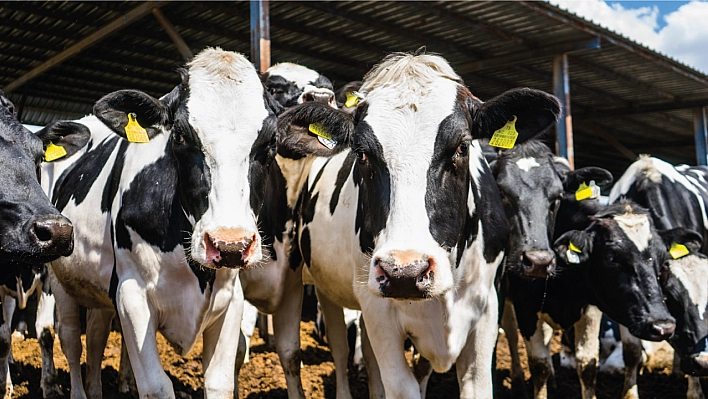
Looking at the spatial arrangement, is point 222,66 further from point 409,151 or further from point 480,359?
point 480,359

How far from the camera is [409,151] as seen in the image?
3270 mm

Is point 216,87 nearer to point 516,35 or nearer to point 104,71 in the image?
point 516,35

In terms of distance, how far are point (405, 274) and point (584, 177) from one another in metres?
3.64

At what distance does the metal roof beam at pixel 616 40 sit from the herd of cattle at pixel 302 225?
472 centimetres

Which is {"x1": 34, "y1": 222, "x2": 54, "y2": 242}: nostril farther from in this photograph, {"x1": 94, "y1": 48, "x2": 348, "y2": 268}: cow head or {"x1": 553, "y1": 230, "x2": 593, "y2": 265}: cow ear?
{"x1": 553, "y1": 230, "x2": 593, "y2": 265}: cow ear

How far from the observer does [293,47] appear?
38.1 feet

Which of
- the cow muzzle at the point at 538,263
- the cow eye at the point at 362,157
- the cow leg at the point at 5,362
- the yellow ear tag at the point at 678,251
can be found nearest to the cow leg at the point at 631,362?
the yellow ear tag at the point at 678,251

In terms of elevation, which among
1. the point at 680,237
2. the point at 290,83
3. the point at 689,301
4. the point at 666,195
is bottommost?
the point at 689,301

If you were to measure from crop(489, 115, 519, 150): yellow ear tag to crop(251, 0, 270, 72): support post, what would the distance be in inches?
175

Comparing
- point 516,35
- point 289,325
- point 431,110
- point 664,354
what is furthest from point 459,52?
point 431,110

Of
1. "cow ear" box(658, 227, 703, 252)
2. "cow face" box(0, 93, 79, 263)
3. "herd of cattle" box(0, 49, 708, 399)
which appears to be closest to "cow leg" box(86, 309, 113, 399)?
"herd of cattle" box(0, 49, 708, 399)

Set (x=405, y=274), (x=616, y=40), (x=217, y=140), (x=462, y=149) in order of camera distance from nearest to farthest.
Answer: (x=405, y=274) < (x=462, y=149) < (x=217, y=140) < (x=616, y=40)

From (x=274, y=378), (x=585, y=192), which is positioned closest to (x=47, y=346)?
(x=274, y=378)

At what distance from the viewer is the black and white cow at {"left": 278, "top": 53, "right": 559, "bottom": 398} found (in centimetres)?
309
